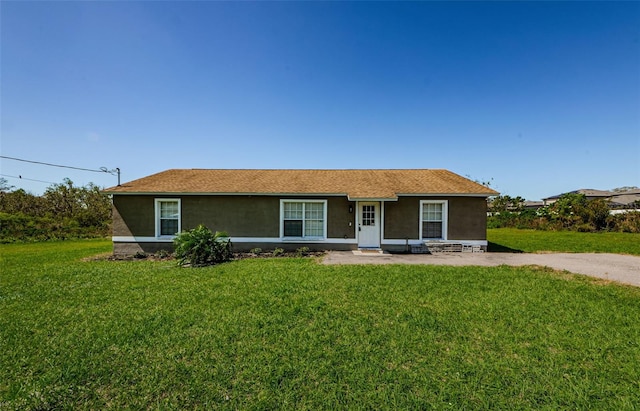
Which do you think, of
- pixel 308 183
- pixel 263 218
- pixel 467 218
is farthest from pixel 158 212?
pixel 467 218

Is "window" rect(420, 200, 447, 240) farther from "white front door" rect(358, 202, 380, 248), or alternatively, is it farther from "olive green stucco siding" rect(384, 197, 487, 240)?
"white front door" rect(358, 202, 380, 248)

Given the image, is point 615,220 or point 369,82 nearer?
point 369,82

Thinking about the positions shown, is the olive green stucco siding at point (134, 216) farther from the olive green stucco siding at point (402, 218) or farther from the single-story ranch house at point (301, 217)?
the olive green stucco siding at point (402, 218)

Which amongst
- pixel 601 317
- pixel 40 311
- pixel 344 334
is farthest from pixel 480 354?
pixel 40 311

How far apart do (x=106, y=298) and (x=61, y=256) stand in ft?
28.5

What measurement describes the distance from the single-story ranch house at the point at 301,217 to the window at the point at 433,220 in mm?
42

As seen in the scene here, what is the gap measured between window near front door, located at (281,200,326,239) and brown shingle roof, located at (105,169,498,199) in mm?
746

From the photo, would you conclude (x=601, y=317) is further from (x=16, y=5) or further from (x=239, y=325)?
(x=16, y=5)

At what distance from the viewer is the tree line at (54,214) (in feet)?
60.8

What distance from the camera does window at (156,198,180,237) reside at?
40.5ft

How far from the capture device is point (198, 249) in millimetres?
9727

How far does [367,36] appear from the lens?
1303cm

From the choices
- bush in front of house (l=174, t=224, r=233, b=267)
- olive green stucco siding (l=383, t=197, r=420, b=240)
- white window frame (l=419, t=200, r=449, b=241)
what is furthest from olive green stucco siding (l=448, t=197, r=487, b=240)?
bush in front of house (l=174, t=224, r=233, b=267)

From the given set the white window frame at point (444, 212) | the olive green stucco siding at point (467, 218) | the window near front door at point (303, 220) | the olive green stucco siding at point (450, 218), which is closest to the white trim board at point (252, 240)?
the window near front door at point (303, 220)
